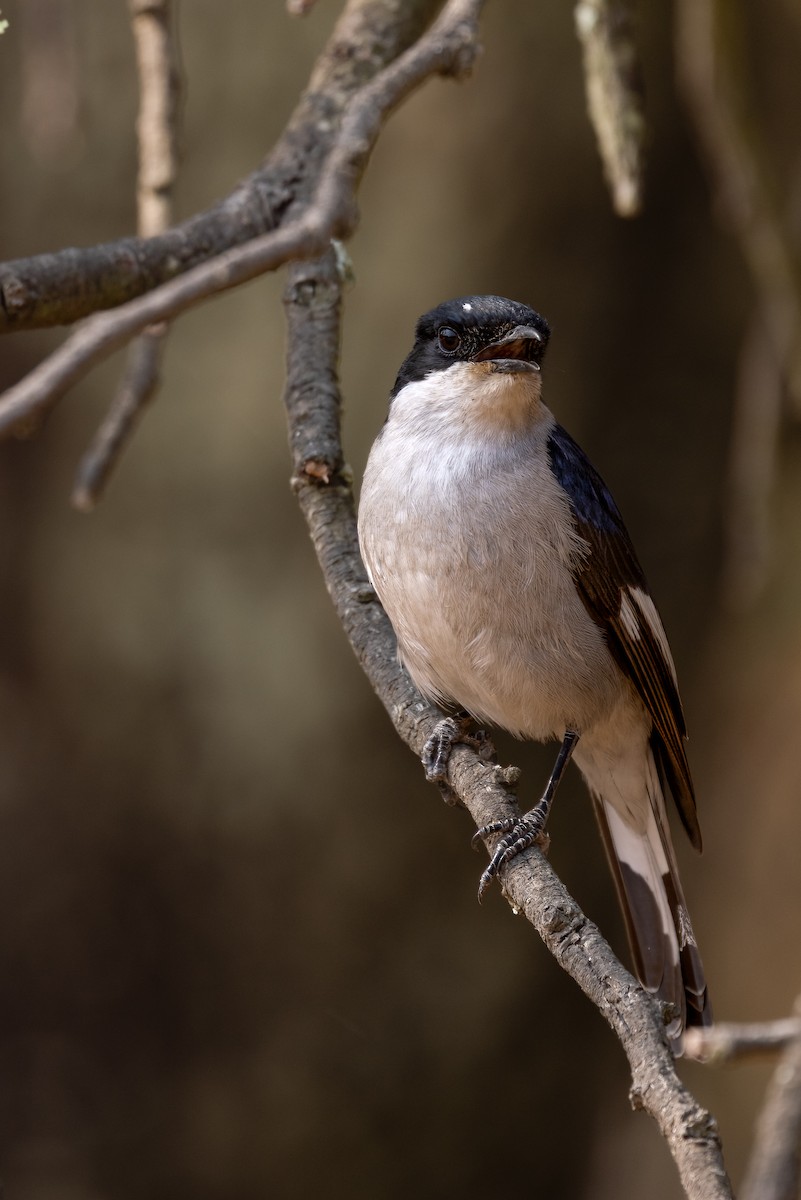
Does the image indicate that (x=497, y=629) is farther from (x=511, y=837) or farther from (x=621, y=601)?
(x=511, y=837)

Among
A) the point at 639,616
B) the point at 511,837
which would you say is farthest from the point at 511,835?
the point at 639,616

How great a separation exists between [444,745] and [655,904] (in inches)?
46.8

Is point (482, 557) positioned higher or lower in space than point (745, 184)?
lower

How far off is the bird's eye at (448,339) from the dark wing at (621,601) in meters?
0.36

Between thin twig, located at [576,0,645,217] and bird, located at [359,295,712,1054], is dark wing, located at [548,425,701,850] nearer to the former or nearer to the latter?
bird, located at [359,295,712,1054]

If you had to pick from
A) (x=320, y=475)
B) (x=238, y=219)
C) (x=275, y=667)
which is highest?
(x=238, y=219)

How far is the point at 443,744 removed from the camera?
2.92m

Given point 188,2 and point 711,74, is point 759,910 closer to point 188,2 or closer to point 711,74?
point 711,74

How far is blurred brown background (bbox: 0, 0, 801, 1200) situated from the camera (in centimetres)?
481

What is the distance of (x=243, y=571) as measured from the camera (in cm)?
491

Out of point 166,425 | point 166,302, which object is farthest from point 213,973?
point 166,302

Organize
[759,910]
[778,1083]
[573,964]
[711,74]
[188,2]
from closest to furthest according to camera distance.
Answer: [778,1083] < [573,964] < [711,74] < [188,2] < [759,910]

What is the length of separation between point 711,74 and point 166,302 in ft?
7.43

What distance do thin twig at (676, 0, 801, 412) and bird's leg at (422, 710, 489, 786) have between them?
4.07ft
